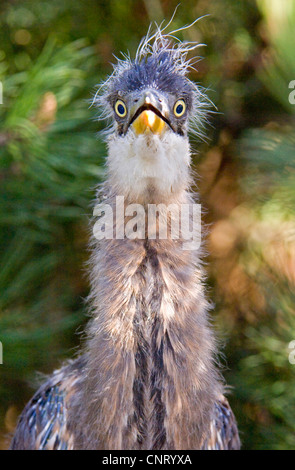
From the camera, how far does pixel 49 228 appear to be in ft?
4.69

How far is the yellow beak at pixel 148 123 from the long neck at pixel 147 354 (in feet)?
0.62

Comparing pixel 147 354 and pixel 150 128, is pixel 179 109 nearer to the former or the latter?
pixel 150 128

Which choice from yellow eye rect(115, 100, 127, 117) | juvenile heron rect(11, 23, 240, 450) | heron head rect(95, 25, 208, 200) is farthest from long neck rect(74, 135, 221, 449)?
yellow eye rect(115, 100, 127, 117)

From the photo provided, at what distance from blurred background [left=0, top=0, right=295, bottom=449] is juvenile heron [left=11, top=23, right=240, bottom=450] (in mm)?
258

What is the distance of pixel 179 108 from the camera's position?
104 centimetres

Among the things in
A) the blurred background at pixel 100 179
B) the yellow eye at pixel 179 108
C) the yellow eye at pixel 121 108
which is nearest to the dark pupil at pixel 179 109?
the yellow eye at pixel 179 108

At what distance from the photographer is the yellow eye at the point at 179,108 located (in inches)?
40.6

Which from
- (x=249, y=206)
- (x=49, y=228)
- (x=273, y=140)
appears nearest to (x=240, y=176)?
(x=249, y=206)

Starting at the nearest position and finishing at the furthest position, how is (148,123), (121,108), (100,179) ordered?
1. (148,123)
2. (121,108)
3. (100,179)

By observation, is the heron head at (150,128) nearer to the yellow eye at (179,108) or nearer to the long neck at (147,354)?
the yellow eye at (179,108)

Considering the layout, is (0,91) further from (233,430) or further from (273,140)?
(233,430)

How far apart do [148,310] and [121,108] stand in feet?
1.25

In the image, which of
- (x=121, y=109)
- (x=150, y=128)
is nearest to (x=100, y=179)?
(x=121, y=109)

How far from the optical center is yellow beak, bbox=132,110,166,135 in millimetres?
914
